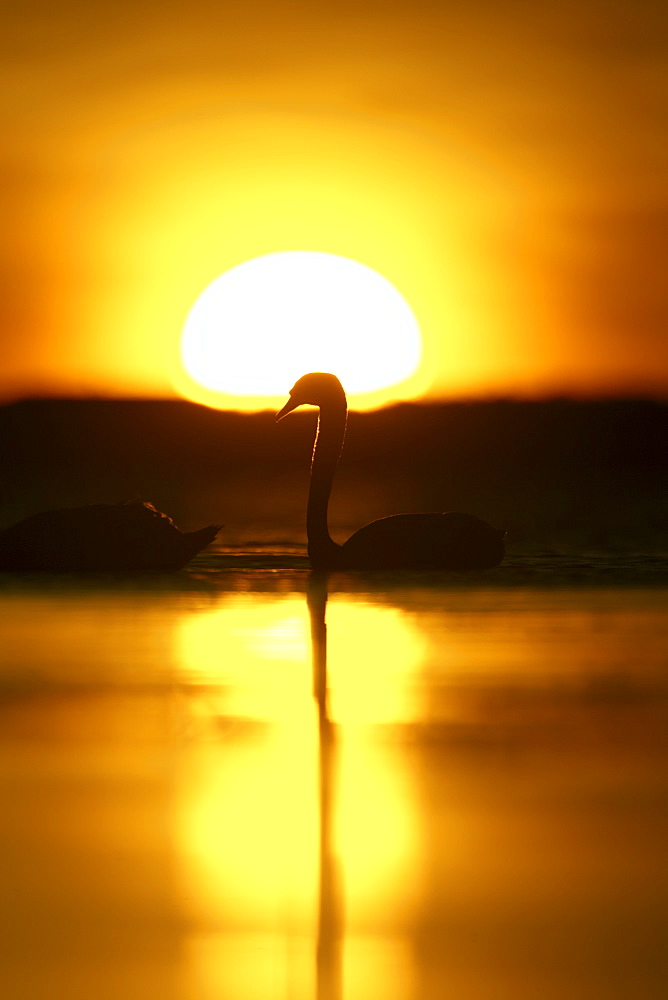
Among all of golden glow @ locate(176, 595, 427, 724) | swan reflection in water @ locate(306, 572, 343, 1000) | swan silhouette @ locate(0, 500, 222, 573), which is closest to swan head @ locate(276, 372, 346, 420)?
swan silhouette @ locate(0, 500, 222, 573)

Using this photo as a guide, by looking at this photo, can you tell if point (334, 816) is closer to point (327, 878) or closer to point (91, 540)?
point (327, 878)

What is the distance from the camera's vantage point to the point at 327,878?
3.14m

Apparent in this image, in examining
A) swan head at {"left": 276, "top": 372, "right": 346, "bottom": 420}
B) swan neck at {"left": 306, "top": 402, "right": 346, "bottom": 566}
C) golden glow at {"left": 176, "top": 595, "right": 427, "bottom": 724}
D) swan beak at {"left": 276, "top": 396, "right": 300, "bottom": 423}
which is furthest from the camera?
swan head at {"left": 276, "top": 372, "right": 346, "bottom": 420}

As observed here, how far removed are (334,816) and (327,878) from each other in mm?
459

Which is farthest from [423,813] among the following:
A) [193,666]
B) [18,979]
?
[193,666]

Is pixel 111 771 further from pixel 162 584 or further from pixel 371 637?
pixel 162 584

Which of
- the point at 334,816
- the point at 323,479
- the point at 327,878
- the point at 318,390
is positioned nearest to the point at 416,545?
the point at 323,479

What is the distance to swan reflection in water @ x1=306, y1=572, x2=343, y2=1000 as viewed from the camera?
8.71 ft

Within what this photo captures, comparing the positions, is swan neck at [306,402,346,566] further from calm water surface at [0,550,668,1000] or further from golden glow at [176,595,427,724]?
calm water surface at [0,550,668,1000]

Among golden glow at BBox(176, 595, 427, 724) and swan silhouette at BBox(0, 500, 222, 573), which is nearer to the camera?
golden glow at BBox(176, 595, 427, 724)

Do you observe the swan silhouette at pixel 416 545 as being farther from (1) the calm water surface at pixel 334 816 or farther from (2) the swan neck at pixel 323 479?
(1) the calm water surface at pixel 334 816

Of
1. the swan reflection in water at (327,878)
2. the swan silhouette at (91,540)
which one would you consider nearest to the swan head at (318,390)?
the swan silhouette at (91,540)

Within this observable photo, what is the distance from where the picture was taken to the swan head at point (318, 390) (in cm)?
1224

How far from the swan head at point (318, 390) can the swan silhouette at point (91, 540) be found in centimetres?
249
